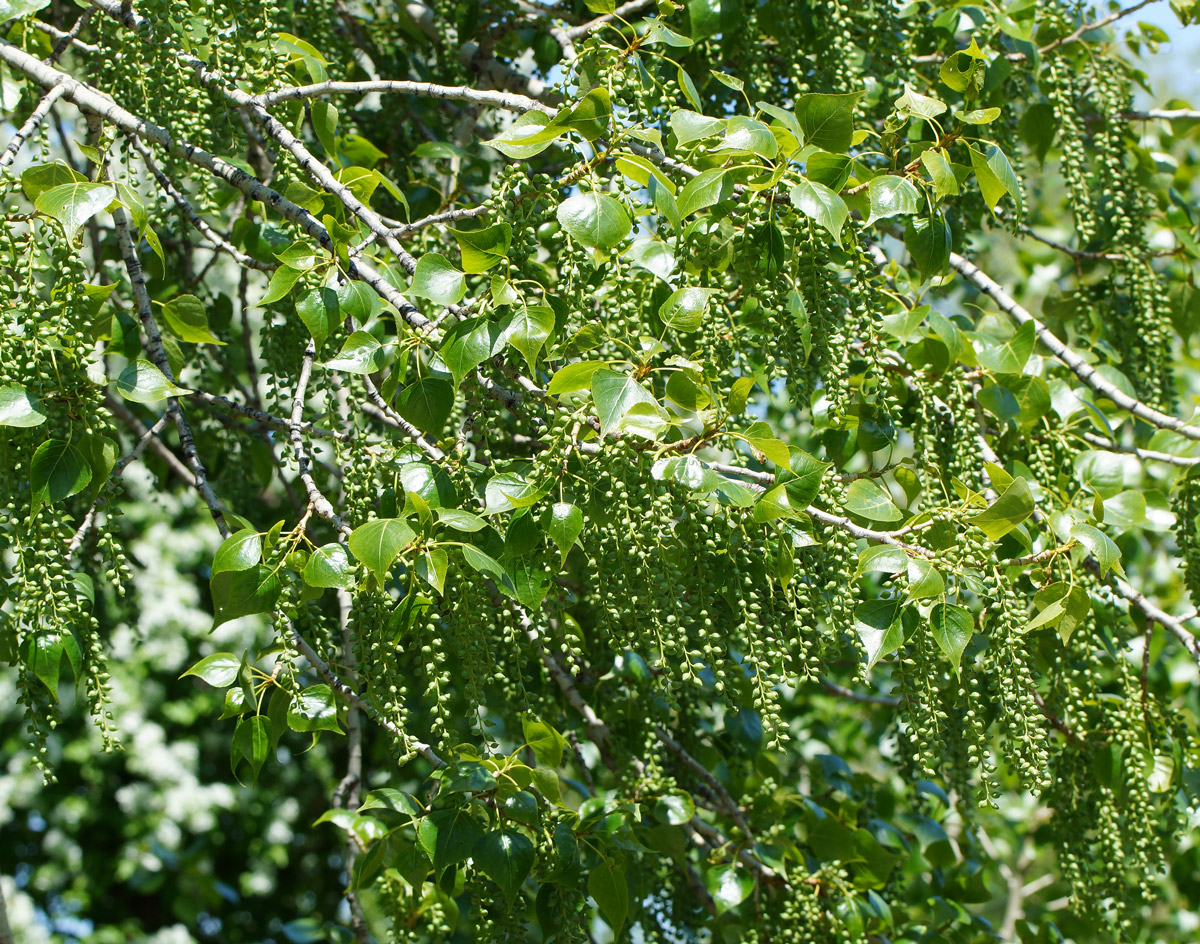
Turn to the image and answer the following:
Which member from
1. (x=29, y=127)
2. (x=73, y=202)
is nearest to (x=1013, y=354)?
(x=73, y=202)

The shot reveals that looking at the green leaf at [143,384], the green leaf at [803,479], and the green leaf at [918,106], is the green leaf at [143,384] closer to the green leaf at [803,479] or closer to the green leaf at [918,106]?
the green leaf at [803,479]

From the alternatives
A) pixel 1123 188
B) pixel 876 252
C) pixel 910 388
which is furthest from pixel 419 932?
pixel 1123 188

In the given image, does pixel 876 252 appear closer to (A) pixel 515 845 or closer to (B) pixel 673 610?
(B) pixel 673 610

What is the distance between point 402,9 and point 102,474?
161 cm

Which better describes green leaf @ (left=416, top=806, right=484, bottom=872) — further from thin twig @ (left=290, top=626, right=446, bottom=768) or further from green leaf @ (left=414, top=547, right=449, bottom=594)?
green leaf @ (left=414, top=547, right=449, bottom=594)

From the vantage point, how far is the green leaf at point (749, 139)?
1401mm

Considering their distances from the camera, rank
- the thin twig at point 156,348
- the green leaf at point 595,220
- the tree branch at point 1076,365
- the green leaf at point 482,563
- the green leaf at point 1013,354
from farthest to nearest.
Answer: the tree branch at point 1076,365 < the green leaf at point 1013,354 < the thin twig at point 156,348 < the green leaf at point 595,220 < the green leaf at point 482,563

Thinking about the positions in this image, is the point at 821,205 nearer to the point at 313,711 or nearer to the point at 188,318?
the point at 313,711

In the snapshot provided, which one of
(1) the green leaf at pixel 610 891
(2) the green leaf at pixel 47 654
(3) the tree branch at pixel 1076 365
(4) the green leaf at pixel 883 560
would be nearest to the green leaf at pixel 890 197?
(4) the green leaf at pixel 883 560

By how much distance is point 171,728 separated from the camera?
6.07m

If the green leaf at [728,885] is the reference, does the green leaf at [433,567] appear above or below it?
above

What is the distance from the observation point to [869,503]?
1564 millimetres

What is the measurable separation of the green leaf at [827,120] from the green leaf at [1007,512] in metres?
0.56

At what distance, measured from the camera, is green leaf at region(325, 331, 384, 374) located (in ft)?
4.74
